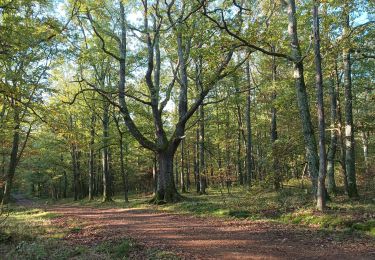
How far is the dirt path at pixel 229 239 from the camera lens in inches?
276

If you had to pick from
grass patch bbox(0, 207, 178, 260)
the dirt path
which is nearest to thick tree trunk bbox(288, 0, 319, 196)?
the dirt path

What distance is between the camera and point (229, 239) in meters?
8.60

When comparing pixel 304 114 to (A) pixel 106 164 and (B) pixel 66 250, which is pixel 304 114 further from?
(A) pixel 106 164

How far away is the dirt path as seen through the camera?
7016 mm

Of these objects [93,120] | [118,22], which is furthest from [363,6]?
[93,120]

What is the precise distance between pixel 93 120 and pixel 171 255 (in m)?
27.9

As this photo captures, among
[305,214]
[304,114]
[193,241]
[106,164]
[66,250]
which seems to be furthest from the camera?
[106,164]

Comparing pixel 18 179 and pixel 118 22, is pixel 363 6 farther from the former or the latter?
pixel 18 179

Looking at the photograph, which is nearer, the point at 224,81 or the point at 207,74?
the point at 207,74

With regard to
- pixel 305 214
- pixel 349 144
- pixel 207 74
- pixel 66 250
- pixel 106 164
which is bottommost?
pixel 66 250

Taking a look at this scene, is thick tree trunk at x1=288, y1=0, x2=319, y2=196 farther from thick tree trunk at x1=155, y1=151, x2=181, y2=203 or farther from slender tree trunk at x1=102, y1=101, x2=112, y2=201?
slender tree trunk at x1=102, y1=101, x2=112, y2=201

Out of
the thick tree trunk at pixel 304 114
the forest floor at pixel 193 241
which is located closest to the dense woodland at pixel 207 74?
the thick tree trunk at pixel 304 114

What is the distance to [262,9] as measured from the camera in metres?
20.8

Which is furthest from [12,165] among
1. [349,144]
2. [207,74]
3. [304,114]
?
[349,144]
